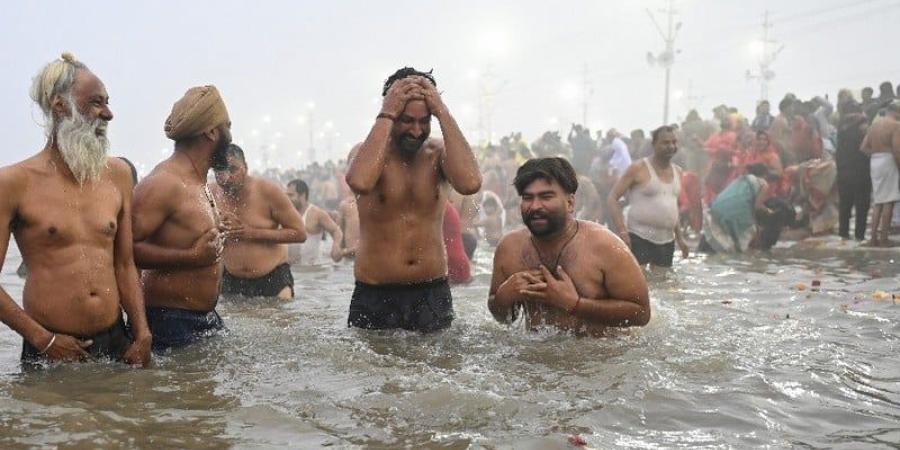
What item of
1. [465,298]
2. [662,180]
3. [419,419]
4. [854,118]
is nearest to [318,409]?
[419,419]

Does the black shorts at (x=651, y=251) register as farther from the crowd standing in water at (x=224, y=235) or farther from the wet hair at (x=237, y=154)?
the wet hair at (x=237, y=154)

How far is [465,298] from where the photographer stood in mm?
7773

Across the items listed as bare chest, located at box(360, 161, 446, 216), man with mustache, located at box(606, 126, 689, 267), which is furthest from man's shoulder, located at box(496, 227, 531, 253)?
man with mustache, located at box(606, 126, 689, 267)

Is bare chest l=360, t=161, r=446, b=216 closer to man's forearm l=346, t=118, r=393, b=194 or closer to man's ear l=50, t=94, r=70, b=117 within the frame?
man's forearm l=346, t=118, r=393, b=194

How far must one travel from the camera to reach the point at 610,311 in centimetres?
445

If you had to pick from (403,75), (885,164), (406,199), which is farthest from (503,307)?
(885,164)

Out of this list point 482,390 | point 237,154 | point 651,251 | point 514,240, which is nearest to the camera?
point 482,390

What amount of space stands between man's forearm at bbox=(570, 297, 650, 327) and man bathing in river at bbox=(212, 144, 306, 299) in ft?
8.68

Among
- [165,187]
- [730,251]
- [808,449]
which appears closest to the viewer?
[808,449]

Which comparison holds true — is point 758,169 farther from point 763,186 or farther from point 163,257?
point 163,257

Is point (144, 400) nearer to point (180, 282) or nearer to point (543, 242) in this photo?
point (180, 282)

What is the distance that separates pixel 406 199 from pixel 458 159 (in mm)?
386

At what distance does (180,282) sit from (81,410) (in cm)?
100

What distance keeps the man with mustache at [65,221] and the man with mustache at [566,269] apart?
2.07 metres
